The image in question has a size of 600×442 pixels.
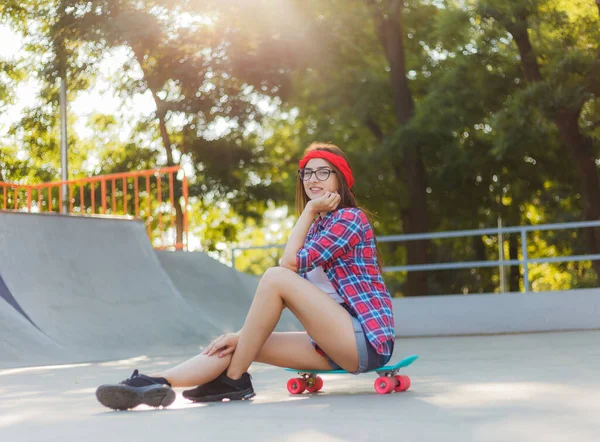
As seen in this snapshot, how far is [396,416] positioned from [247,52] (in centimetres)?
1719

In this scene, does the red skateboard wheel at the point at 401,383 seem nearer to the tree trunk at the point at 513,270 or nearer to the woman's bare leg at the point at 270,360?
the woman's bare leg at the point at 270,360

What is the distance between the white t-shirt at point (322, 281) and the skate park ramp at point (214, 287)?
22.9 feet

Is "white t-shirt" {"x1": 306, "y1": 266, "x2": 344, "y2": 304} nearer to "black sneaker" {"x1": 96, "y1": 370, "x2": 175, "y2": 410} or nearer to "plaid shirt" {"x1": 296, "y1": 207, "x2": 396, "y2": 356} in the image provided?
"plaid shirt" {"x1": 296, "y1": 207, "x2": 396, "y2": 356}

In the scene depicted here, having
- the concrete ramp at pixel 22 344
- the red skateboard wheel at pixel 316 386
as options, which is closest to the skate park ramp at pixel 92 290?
the concrete ramp at pixel 22 344

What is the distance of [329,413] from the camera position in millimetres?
3982

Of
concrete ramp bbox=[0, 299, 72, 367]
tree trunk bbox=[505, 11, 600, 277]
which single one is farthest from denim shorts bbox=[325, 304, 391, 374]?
tree trunk bbox=[505, 11, 600, 277]

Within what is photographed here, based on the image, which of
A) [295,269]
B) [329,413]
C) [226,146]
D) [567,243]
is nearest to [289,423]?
[329,413]

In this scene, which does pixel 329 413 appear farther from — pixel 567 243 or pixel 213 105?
pixel 567 243

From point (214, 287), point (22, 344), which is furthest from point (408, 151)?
point (22, 344)

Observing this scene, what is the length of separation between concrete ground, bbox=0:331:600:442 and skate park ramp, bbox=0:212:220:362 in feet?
10.0

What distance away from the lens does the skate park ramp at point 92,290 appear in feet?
31.9

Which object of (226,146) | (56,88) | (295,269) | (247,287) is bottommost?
(247,287)

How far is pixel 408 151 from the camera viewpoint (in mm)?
19547

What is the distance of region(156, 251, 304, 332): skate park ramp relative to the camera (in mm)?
12555
